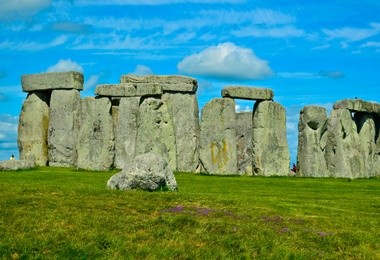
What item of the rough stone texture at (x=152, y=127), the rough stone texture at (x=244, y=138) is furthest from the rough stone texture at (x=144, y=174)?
the rough stone texture at (x=244, y=138)

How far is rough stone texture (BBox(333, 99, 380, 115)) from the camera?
43.0m

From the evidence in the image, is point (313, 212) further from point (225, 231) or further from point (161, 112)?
point (161, 112)

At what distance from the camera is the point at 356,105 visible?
43469 mm

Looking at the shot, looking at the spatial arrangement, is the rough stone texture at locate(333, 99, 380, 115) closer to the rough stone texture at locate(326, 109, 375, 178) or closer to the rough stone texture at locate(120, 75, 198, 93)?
the rough stone texture at locate(326, 109, 375, 178)

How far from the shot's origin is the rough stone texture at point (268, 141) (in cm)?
4025

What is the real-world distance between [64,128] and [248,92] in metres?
10.7

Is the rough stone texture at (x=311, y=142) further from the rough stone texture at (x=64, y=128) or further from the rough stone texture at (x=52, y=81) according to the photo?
the rough stone texture at (x=52, y=81)

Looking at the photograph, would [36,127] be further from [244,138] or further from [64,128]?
[244,138]

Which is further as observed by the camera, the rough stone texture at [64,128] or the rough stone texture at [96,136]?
the rough stone texture at [64,128]

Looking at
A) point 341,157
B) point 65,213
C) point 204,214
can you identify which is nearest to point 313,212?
point 204,214

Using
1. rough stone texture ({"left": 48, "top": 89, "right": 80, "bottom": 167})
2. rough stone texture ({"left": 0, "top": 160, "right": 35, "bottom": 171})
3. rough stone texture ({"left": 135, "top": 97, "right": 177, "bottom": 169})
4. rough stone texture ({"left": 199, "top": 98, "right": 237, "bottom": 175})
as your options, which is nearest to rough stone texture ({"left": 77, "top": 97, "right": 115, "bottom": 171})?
rough stone texture ({"left": 48, "top": 89, "right": 80, "bottom": 167})

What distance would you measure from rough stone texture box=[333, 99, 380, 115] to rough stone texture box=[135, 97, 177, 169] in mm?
10299

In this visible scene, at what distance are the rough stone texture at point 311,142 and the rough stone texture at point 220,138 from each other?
4.16m

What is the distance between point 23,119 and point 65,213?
27590 millimetres
